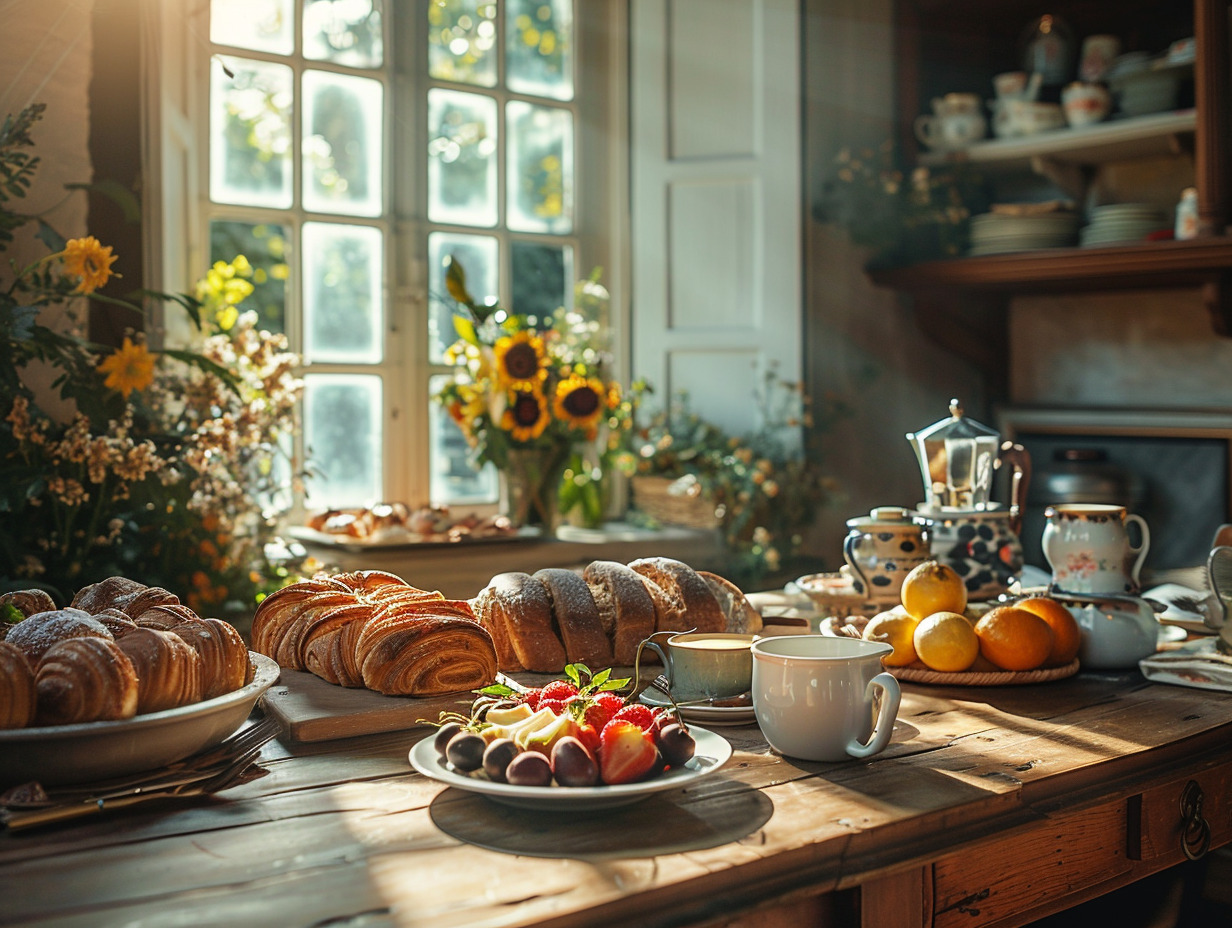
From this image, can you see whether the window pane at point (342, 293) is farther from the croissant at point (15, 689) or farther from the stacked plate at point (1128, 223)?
the croissant at point (15, 689)

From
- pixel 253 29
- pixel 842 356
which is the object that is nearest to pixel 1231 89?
pixel 842 356

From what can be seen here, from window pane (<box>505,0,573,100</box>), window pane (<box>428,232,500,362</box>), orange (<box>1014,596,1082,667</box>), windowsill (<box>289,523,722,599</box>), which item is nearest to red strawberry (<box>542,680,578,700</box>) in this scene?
orange (<box>1014,596,1082,667</box>)

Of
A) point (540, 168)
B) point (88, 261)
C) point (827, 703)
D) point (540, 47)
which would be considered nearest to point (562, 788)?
point (827, 703)

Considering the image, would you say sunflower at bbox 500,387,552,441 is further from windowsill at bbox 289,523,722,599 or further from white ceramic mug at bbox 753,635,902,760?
white ceramic mug at bbox 753,635,902,760

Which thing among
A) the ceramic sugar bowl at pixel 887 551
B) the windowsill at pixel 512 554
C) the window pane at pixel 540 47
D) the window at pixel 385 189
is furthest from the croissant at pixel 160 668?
the window pane at pixel 540 47

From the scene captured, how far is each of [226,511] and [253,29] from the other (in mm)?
1428

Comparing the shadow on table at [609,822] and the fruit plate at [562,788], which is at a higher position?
the fruit plate at [562,788]

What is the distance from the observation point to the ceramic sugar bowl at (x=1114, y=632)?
138 cm

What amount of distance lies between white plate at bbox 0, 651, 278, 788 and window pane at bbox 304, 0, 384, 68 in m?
2.58

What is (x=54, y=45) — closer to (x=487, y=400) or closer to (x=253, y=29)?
(x=253, y=29)

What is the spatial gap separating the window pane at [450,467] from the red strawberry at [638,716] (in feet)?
7.90

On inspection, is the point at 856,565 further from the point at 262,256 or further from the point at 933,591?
the point at 262,256

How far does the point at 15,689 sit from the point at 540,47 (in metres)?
3.00

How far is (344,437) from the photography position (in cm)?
318
